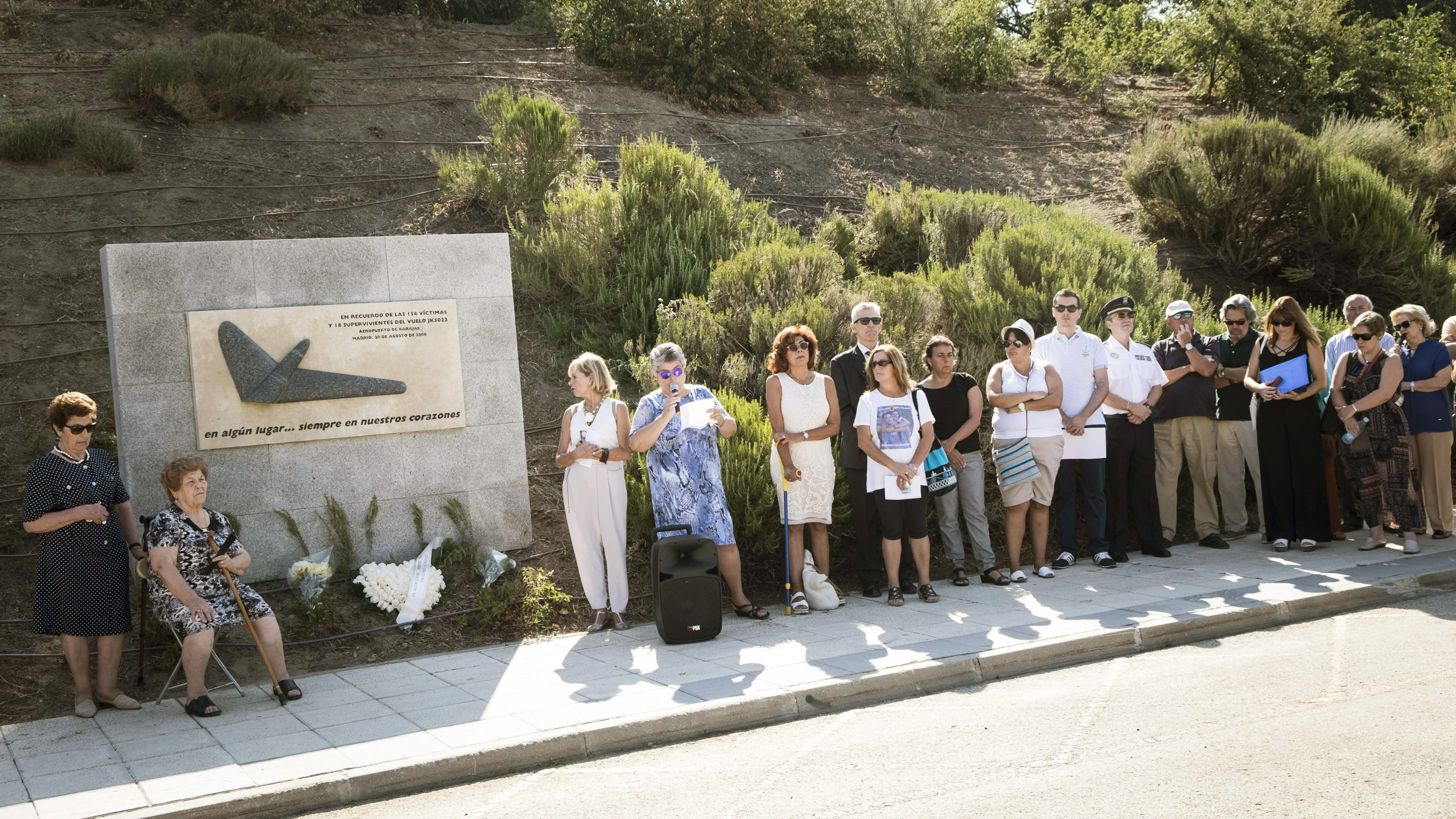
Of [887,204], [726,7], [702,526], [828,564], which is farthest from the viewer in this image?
[726,7]

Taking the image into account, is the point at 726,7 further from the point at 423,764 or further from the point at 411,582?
the point at 423,764

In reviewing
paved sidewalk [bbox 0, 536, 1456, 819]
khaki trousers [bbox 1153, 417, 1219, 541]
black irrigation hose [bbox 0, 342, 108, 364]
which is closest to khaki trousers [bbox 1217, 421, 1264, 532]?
khaki trousers [bbox 1153, 417, 1219, 541]

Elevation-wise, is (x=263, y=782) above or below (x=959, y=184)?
below

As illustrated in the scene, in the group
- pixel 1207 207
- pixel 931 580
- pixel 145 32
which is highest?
pixel 145 32

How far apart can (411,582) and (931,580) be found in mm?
4049

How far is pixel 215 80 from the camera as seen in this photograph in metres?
15.0

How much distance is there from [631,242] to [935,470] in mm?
5782

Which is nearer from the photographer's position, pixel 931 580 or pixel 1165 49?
pixel 931 580

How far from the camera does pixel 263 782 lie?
5.14 metres

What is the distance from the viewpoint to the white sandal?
26.6 ft

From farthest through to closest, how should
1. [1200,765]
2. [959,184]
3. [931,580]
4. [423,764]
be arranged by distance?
1. [959,184]
2. [931,580]
3. [423,764]
4. [1200,765]

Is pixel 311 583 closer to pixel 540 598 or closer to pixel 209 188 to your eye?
pixel 540 598

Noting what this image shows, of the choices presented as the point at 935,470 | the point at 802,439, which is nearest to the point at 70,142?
the point at 802,439

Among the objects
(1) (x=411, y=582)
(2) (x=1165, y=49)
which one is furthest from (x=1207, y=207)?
(1) (x=411, y=582)
